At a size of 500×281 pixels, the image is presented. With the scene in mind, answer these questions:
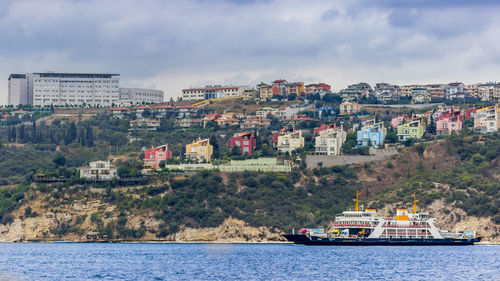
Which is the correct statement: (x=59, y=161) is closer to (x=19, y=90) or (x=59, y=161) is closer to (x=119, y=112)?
(x=119, y=112)

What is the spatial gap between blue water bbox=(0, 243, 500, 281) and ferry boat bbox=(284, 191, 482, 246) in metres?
1.91

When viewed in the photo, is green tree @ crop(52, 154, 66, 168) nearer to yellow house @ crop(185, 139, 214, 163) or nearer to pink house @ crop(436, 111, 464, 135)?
yellow house @ crop(185, 139, 214, 163)

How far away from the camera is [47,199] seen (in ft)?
366

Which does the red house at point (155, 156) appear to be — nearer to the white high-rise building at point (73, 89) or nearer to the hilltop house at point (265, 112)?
the hilltop house at point (265, 112)

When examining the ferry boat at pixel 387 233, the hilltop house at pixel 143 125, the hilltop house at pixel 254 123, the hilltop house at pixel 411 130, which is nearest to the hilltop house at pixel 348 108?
the hilltop house at pixel 254 123

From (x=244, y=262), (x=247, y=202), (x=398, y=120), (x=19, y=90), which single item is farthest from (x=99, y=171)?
(x=19, y=90)

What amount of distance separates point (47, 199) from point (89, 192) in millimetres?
4872

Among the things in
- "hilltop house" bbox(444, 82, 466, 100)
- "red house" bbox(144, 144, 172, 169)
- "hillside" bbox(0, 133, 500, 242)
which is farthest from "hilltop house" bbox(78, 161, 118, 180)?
"hilltop house" bbox(444, 82, 466, 100)

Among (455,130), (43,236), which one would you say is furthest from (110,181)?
(455,130)

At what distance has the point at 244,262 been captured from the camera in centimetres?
7788

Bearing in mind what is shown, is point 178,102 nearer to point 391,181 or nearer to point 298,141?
point 298,141

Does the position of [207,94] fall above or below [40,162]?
above

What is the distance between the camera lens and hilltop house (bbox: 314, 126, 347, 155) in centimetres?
12650

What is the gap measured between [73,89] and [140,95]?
13.4 m
